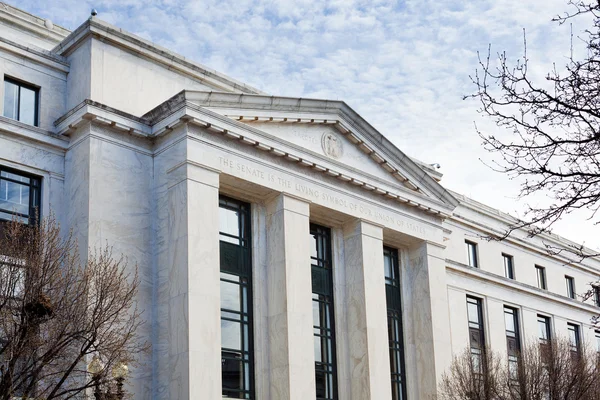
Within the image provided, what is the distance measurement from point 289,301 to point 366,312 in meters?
4.35

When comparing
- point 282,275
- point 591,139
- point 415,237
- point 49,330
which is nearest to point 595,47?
point 591,139

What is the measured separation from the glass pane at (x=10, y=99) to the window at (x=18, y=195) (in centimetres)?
228

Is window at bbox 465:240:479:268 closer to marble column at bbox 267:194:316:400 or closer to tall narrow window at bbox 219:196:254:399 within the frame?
marble column at bbox 267:194:316:400

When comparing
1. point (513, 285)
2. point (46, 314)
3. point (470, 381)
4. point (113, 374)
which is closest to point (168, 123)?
point (113, 374)

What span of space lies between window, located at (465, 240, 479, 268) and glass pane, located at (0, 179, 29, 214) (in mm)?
27323

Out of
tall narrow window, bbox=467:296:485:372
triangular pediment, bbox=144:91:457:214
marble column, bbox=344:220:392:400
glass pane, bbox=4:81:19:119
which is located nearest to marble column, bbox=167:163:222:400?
triangular pediment, bbox=144:91:457:214

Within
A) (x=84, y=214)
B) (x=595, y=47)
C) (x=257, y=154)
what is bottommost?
(x=595, y=47)

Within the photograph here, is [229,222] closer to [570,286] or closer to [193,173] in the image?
[193,173]

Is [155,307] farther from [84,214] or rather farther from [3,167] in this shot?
[3,167]

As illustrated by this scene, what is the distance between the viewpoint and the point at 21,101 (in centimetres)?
3247

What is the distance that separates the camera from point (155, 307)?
1237 inches

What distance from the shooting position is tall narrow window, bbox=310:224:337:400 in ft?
119

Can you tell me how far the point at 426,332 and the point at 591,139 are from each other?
28.4 meters

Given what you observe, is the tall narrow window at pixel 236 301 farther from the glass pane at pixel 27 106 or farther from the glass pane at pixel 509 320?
the glass pane at pixel 509 320
